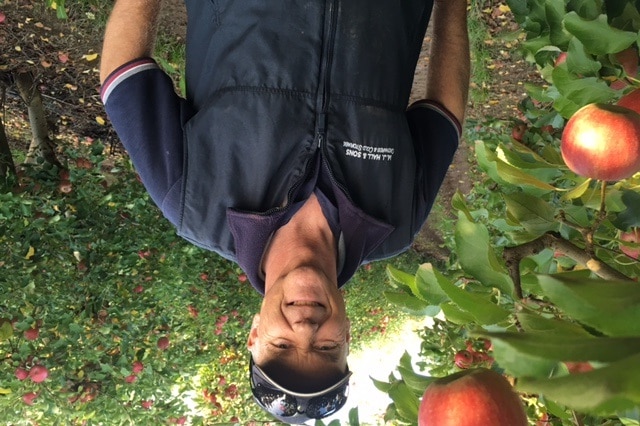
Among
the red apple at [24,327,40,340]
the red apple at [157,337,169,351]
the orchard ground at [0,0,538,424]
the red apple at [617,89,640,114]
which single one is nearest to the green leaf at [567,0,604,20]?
the red apple at [617,89,640,114]

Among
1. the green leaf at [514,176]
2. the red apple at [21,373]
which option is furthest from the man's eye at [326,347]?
the red apple at [21,373]

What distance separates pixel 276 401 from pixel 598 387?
3.61 feet

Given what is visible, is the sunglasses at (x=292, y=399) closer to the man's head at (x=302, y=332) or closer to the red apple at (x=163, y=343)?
the man's head at (x=302, y=332)

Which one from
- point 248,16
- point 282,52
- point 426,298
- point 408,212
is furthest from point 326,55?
point 426,298

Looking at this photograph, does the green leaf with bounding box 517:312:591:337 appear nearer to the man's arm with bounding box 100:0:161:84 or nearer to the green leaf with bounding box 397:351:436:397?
the green leaf with bounding box 397:351:436:397

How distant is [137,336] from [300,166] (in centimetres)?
191

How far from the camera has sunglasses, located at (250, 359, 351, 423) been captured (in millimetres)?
1381

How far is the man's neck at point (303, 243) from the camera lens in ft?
4.47

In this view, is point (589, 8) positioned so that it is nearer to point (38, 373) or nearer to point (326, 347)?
point (326, 347)

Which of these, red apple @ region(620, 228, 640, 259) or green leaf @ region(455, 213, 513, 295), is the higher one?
green leaf @ region(455, 213, 513, 295)

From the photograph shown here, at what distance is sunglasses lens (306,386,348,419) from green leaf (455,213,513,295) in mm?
728

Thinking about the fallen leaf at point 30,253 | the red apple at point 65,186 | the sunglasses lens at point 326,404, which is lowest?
the fallen leaf at point 30,253

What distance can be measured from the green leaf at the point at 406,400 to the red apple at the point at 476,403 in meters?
0.39

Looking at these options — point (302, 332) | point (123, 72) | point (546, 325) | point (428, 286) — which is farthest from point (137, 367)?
point (546, 325)
